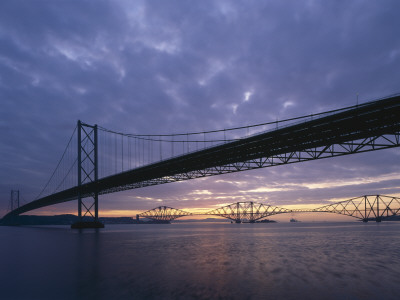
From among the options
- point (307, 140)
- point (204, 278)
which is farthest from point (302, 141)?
point (204, 278)

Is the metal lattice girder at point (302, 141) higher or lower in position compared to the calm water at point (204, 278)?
higher

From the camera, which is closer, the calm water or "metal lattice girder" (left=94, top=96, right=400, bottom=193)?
the calm water

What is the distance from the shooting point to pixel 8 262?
22.6 m

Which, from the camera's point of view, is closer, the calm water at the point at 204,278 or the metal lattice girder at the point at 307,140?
the calm water at the point at 204,278

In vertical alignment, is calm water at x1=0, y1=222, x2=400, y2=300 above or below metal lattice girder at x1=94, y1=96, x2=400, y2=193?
below

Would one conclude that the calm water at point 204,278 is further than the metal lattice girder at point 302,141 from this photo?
No

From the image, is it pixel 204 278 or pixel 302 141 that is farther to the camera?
pixel 302 141

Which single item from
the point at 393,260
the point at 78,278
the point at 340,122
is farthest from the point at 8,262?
the point at 340,122

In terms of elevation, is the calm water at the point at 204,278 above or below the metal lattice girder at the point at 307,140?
below

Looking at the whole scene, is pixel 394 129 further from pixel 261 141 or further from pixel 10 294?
pixel 10 294

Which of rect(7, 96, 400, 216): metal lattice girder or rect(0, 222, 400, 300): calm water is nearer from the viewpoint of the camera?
rect(0, 222, 400, 300): calm water

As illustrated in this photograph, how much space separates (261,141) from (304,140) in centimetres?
502

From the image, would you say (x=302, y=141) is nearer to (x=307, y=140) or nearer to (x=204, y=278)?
(x=307, y=140)

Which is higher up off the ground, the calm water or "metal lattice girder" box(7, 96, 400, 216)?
"metal lattice girder" box(7, 96, 400, 216)
